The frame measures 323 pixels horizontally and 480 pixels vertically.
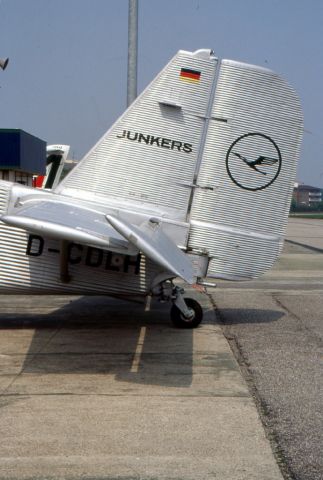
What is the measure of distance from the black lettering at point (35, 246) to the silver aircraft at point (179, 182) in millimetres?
13

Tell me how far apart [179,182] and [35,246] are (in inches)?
80.5

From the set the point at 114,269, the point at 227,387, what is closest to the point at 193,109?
the point at 114,269

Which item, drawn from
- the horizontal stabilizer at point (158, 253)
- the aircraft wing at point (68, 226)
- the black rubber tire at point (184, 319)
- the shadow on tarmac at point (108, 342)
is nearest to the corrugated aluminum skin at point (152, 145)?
the aircraft wing at point (68, 226)

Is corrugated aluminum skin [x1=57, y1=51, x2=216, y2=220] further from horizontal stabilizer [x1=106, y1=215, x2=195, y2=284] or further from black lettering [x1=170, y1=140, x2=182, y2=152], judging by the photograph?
horizontal stabilizer [x1=106, y1=215, x2=195, y2=284]

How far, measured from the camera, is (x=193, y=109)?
355 inches

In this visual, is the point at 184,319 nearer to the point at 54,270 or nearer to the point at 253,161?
the point at 54,270

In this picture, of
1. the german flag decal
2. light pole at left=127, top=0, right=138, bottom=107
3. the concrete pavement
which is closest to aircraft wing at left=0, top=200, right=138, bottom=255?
the concrete pavement

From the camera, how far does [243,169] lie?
362 inches

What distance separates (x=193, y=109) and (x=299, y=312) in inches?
163

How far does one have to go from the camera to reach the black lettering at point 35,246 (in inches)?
355

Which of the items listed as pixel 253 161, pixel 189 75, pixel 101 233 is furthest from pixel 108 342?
pixel 189 75

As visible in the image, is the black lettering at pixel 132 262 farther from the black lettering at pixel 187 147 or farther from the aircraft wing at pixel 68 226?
the black lettering at pixel 187 147

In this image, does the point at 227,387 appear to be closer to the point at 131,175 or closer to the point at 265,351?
the point at 265,351

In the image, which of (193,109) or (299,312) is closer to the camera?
(193,109)
